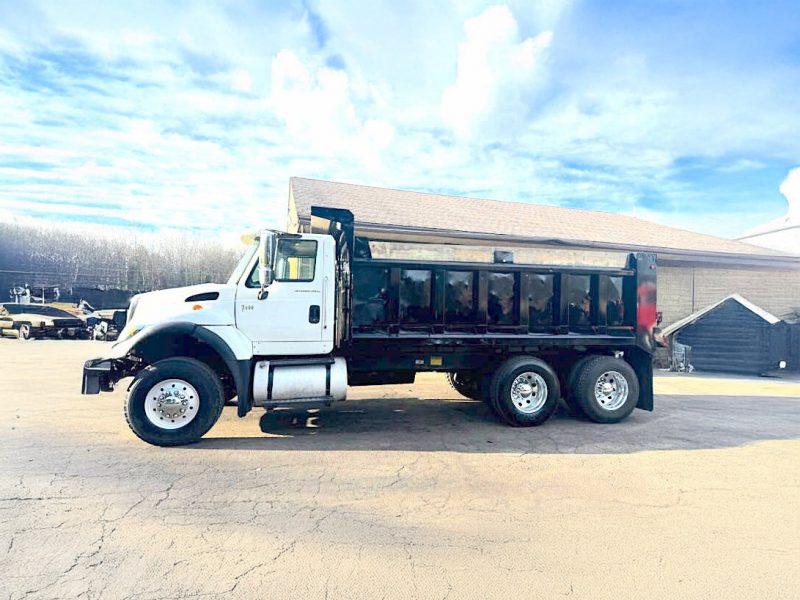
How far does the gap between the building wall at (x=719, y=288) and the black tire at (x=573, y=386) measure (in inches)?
394

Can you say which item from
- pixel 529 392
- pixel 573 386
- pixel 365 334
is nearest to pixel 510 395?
pixel 529 392

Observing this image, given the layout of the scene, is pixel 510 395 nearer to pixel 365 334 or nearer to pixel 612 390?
pixel 612 390

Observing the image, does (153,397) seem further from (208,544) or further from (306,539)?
(306,539)

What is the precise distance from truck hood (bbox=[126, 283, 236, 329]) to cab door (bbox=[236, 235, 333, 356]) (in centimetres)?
16

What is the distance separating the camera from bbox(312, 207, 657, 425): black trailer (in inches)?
242

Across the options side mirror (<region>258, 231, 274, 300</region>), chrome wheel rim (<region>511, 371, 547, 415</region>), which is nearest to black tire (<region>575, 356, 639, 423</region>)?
chrome wheel rim (<region>511, 371, 547, 415</region>)

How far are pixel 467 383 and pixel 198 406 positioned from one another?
4395 millimetres

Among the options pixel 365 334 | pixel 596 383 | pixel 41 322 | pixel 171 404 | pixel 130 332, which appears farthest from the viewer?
pixel 41 322

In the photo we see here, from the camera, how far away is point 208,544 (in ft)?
10.4

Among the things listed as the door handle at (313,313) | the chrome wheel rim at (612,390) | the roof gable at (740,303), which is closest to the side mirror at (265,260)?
the door handle at (313,313)

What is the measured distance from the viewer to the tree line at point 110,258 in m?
41.6

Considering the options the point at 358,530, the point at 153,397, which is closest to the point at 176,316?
the point at 153,397

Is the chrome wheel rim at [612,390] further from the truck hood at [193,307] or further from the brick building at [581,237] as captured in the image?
the brick building at [581,237]

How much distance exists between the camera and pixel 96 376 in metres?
5.55
